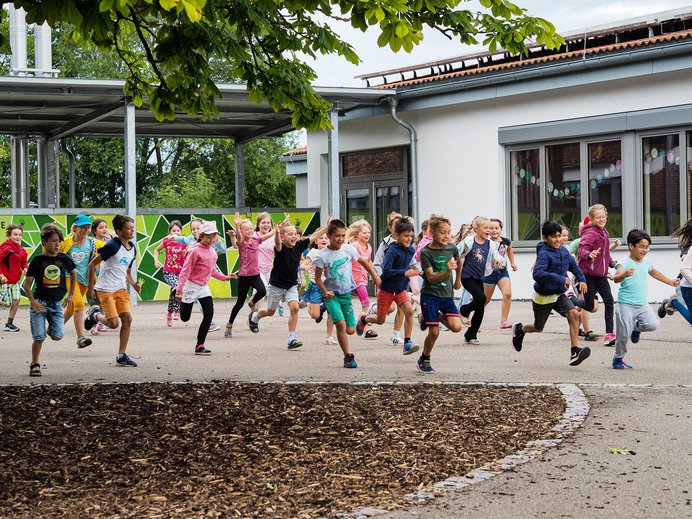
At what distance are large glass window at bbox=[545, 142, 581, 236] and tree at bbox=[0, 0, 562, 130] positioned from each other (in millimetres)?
13093

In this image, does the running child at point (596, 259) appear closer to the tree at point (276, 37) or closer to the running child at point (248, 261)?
the running child at point (248, 261)

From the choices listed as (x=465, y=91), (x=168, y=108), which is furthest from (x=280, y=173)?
(x=168, y=108)

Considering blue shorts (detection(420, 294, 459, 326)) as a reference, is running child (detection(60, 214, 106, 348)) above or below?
above

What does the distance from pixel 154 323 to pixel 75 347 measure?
411cm

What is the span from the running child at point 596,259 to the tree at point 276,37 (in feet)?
18.4

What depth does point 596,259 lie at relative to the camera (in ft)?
45.3

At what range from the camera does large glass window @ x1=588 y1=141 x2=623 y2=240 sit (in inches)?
816

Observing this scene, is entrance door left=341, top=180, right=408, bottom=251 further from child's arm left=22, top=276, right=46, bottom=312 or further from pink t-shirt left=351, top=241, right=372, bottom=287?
child's arm left=22, top=276, right=46, bottom=312

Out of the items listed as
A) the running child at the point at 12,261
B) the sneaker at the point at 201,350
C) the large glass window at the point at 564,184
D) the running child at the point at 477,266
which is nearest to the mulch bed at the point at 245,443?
the sneaker at the point at 201,350

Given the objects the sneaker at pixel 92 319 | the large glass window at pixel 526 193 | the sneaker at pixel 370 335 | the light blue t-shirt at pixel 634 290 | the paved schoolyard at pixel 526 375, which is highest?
the large glass window at pixel 526 193

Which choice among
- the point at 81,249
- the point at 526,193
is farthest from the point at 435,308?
the point at 526,193

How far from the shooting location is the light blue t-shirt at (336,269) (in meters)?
11.8

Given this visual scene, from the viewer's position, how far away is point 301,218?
26625 millimetres

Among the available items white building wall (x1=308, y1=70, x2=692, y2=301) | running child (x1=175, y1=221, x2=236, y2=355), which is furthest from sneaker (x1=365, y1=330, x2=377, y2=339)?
white building wall (x1=308, y1=70, x2=692, y2=301)
